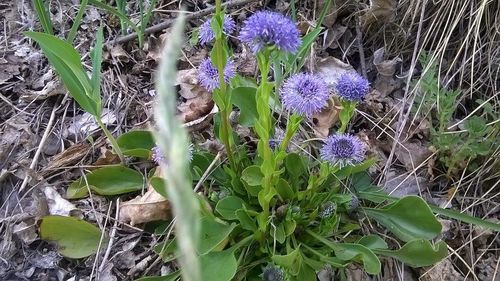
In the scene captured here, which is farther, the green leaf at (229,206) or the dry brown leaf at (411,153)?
the dry brown leaf at (411,153)

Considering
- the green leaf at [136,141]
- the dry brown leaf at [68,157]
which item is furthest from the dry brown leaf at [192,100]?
the dry brown leaf at [68,157]

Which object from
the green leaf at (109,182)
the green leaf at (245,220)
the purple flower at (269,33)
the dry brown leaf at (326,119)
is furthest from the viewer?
the dry brown leaf at (326,119)

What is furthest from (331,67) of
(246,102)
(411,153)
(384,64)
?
(246,102)

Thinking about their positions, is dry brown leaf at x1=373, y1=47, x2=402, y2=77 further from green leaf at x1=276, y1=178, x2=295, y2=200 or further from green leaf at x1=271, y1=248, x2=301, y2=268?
green leaf at x1=271, y1=248, x2=301, y2=268

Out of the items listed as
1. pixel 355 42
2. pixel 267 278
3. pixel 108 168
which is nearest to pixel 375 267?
pixel 267 278

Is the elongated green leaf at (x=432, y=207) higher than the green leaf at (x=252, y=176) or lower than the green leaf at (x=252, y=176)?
lower

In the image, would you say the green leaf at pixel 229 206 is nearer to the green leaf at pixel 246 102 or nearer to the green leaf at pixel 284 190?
the green leaf at pixel 284 190
